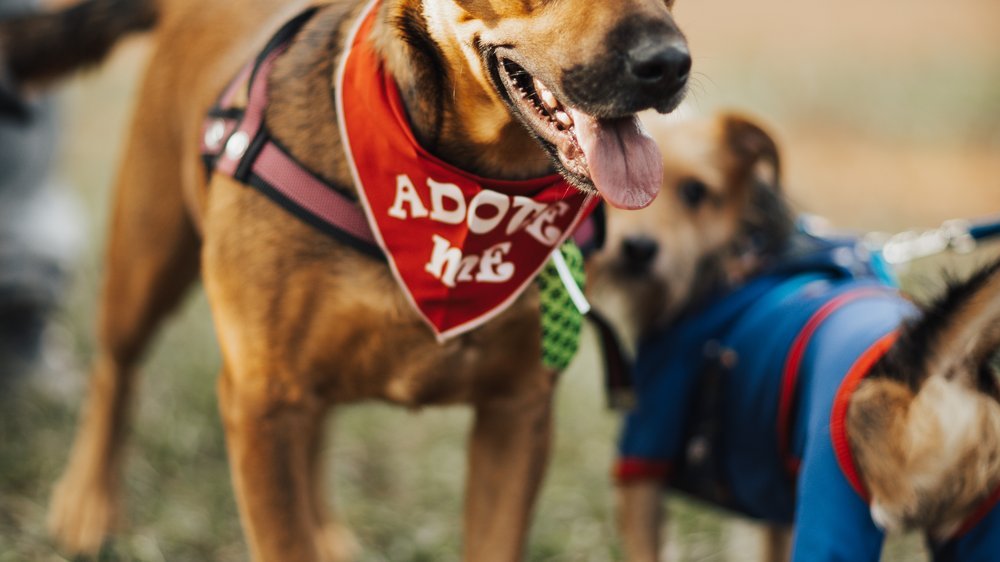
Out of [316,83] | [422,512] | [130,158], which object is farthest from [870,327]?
[130,158]

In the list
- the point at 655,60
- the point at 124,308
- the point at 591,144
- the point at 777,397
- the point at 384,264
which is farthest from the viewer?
the point at 124,308

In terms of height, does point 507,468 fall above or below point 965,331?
below

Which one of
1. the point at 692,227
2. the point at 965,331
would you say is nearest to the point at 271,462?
the point at 965,331

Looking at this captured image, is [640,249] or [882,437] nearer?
[882,437]

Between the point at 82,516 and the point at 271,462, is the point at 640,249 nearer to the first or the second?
the point at 271,462

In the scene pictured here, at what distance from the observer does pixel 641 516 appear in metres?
3.24

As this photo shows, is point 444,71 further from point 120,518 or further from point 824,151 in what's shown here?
point 824,151

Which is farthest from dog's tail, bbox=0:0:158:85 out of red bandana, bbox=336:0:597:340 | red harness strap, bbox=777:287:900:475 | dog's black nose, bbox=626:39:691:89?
red harness strap, bbox=777:287:900:475

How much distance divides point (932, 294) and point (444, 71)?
1.13m

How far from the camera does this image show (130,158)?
3.37m

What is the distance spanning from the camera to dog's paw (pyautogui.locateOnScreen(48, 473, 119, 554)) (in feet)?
11.3

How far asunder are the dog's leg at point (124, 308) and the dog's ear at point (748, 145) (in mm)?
1769

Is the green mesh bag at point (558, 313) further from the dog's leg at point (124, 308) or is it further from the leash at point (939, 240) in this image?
the dog's leg at point (124, 308)

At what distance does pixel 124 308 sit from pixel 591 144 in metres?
1.97
